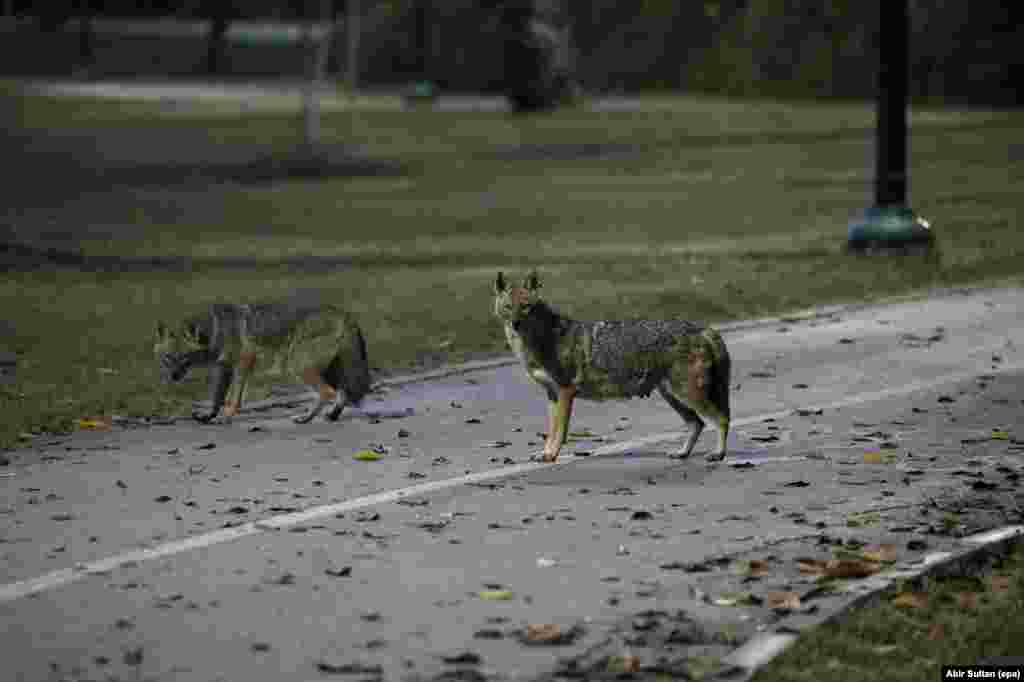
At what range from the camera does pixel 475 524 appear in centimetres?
1067

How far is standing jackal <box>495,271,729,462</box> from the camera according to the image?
1200 centimetres

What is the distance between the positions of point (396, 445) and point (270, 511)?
216 centimetres

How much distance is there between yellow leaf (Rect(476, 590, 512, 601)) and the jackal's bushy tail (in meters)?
3.25

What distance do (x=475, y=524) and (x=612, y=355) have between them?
1797 millimetres

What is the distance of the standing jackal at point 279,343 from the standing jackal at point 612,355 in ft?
5.80

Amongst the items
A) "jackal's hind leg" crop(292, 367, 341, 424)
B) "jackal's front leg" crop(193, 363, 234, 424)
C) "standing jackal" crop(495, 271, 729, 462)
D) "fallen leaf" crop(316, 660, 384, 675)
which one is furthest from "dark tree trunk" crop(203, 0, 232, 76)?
"fallen leaf" crop(316, 660, 384, 675)

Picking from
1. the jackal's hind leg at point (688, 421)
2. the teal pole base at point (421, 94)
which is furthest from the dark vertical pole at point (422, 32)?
the jackal's hind leg at point (688, 421)

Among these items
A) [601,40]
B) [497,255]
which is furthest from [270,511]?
[601,40]

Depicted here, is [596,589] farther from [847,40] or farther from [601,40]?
[601,40]

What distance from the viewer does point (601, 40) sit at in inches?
2803

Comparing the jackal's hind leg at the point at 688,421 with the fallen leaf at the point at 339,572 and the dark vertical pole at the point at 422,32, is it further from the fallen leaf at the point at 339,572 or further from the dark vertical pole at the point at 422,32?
the dark vertical pole at the point at 422,32

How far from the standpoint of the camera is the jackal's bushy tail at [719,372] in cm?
1206

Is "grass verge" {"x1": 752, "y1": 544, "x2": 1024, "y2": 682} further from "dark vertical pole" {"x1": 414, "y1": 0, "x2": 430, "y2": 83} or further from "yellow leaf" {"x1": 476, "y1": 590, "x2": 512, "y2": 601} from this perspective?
"dark vertical pole" {"x1": 414, "y1": 0, "x2": 430, "y2": 83}

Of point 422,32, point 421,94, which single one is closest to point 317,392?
point 421,94
